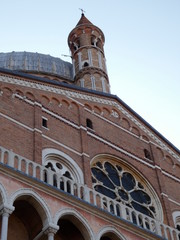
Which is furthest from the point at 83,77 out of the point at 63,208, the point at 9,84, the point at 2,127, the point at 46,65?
the point at 63,208

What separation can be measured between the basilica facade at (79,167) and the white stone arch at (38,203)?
23mm

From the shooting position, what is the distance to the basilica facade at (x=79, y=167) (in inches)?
509

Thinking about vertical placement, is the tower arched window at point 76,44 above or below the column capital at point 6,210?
→ above

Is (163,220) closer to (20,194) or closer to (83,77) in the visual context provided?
(20,194)

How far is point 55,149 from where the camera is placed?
16984 millimetres

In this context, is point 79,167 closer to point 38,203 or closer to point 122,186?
point 122,186

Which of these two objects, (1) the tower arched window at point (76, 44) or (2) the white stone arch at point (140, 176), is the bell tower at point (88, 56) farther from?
(2) the white stone arch at point (140, 176)

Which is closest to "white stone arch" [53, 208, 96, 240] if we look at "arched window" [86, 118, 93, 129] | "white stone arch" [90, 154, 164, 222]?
"white stone arch" [90, 154, 164, 222]

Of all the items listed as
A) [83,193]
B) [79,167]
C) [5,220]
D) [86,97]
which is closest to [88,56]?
[86,97]

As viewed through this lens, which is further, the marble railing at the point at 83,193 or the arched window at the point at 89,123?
the arched window at the point at 89,123

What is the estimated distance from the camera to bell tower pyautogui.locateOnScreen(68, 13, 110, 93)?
26.5 m

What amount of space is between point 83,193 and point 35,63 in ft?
65.1

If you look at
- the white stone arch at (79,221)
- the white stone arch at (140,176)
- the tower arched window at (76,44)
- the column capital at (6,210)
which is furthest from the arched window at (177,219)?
the tower arched window at (76,44)

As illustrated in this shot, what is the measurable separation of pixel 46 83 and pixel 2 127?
133 inches
